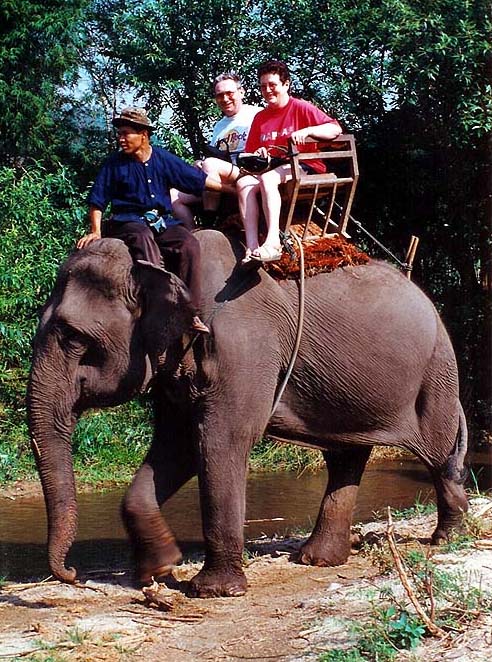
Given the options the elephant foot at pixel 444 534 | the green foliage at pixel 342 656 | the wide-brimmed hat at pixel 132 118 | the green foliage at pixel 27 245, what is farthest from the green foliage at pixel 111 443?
the green foliage at pixel 342 656

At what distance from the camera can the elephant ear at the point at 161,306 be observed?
5707mm

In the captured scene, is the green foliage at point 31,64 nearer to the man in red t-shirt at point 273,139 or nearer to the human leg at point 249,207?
the man in red t-shirt at point 273,139

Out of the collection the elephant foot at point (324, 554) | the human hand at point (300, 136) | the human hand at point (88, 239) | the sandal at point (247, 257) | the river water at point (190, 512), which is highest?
the human hand at point (300, 136)

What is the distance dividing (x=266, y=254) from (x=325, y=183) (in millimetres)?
712

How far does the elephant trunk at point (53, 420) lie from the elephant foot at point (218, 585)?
2.48ft

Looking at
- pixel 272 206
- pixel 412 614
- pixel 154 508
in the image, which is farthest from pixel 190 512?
pixel 412 614

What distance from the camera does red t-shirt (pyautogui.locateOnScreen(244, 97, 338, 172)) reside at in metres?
6.35

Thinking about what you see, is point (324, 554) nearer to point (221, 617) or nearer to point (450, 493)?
point (450, 493)

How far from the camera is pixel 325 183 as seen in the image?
6.36m

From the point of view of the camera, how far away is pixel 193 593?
5.91 m

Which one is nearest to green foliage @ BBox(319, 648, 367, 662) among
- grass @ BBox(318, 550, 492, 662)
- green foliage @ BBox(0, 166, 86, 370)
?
grass @ BBox(318, 550, 492, 662)

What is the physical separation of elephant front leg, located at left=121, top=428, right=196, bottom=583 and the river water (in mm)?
1030

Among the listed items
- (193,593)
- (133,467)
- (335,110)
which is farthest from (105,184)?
(335,110)

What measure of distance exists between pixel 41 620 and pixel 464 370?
28.5ft
